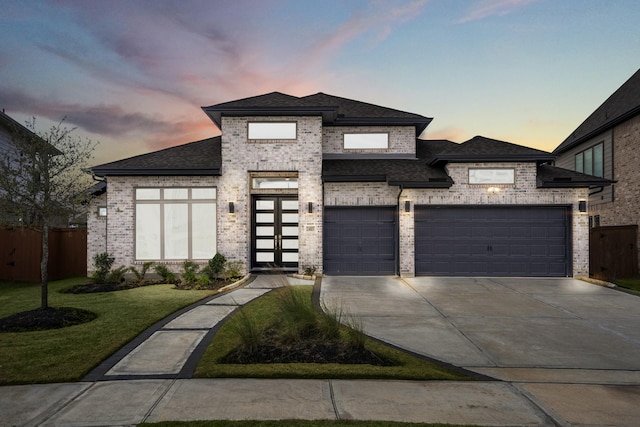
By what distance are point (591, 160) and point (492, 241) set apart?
9570mm

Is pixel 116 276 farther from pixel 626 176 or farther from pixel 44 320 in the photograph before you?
pixel 626 176

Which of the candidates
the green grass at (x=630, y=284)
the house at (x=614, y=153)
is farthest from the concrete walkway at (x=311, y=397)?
the house at (x=614, y=153)

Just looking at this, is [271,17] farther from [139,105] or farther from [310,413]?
[310,413]

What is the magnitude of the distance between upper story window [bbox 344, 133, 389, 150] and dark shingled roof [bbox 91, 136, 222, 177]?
207 inches

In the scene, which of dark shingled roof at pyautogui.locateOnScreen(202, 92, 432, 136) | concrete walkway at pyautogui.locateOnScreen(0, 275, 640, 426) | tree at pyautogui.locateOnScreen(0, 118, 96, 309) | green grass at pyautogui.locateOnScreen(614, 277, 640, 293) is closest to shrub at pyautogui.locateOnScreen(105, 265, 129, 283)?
tree at pyautogui.locateOnScreen(0, 118, 96, 309)

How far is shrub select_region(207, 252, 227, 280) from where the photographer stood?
1181 centimetres

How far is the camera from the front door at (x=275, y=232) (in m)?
13.4

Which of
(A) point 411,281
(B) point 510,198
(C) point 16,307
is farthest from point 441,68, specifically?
(C) point 16,307

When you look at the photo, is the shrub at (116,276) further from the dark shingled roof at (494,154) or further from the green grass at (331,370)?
the dark shingled roof at (494,154)

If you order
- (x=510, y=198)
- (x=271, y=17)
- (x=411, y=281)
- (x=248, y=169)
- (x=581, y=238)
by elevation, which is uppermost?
(x=271, y=17)

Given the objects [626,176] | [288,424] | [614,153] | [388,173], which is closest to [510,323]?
[288,424]

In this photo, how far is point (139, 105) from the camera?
62.0 ft

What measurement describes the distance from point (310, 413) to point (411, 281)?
912 cm

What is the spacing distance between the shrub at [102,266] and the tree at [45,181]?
A: 13.3 feet
